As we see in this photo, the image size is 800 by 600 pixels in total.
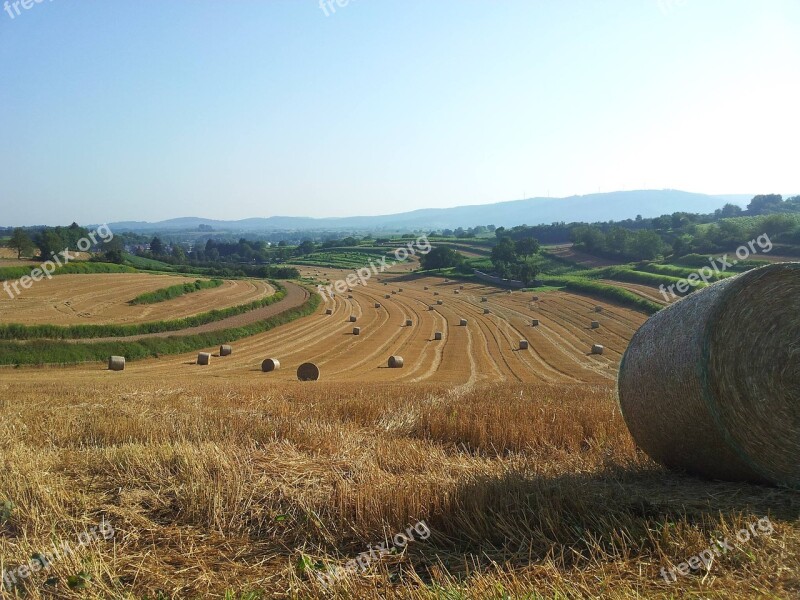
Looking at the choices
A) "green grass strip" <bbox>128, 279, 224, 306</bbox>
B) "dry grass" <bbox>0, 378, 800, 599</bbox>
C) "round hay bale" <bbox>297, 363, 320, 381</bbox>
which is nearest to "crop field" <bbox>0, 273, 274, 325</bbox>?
"green grass strip" <bbox>128, 279, 224, 306</bbox>

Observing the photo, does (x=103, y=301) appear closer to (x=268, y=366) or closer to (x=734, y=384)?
(x=268, y=366)

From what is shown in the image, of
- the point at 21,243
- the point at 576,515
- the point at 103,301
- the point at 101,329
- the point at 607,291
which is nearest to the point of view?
the point at 576,515

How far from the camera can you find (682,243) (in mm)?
90688

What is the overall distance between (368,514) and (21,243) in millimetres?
85051

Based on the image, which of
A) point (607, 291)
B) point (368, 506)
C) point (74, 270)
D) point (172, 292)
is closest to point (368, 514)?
point (368, 506)

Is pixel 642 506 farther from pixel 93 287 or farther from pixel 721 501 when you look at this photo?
pixel 93 287

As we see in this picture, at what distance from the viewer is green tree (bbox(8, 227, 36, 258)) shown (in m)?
73.8

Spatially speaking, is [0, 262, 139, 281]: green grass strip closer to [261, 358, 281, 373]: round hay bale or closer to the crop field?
the crop field

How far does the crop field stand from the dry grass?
126 feet

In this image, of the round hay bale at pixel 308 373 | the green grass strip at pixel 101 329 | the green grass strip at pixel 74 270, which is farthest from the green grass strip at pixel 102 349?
the green grass strip at pixel 74 270

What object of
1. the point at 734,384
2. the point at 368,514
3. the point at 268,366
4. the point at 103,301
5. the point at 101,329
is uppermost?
the point at 734,384

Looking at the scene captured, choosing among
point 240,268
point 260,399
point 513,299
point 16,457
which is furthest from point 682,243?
point 16,457

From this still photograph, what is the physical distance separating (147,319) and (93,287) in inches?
583

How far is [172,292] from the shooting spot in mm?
58625
